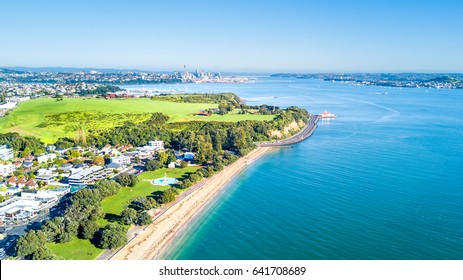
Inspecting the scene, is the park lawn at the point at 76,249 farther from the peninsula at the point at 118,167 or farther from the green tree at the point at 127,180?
the green tree at the point at 127,180

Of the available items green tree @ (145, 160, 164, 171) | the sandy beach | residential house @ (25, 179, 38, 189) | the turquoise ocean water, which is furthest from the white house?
residential house @ (25, 179, 38, 189)

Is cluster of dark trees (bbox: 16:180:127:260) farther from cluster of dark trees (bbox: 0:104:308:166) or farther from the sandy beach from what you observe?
cluster of dark trees (bbox: 0:104:308:166)

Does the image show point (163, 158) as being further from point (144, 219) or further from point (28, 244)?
point (28, 244)

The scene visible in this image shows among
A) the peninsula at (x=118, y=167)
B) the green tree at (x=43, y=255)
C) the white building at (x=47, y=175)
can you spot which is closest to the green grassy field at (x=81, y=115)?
the peninsula at (x=118, y=167)

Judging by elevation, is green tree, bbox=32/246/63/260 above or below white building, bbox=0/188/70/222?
above

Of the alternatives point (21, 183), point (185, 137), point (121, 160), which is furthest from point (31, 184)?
point (185, 137)
